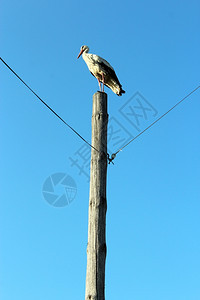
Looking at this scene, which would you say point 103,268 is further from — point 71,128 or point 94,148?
point 71,128

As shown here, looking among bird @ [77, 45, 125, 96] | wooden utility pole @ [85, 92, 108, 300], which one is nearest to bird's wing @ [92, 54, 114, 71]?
bird @ [77, 45, 125, 96]

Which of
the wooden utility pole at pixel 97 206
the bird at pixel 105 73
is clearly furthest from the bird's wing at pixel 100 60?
the wooden utility pole at pixel 97 206

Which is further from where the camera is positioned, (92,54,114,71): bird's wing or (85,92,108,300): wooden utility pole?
(92,54,114,71): bird's wing

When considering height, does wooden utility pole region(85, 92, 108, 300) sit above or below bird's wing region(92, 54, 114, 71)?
below

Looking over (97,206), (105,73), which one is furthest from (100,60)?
(97,206)

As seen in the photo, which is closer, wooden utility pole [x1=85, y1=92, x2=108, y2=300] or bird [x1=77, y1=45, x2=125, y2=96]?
wooden utility pole [x1=85, y1=92, x2=108, y2=300]

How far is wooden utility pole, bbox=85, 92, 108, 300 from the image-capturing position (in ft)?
11.6

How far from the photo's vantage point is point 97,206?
388cm

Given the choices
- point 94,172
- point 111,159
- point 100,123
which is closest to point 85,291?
point 94,172

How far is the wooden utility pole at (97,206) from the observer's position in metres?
3.53

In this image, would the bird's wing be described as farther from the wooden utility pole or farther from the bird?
the wooden utility pole

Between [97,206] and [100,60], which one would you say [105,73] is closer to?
[100,60]

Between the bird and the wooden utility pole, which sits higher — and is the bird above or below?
above

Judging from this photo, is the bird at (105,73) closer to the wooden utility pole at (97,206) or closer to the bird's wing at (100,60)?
the bird's wing at (100,60)
